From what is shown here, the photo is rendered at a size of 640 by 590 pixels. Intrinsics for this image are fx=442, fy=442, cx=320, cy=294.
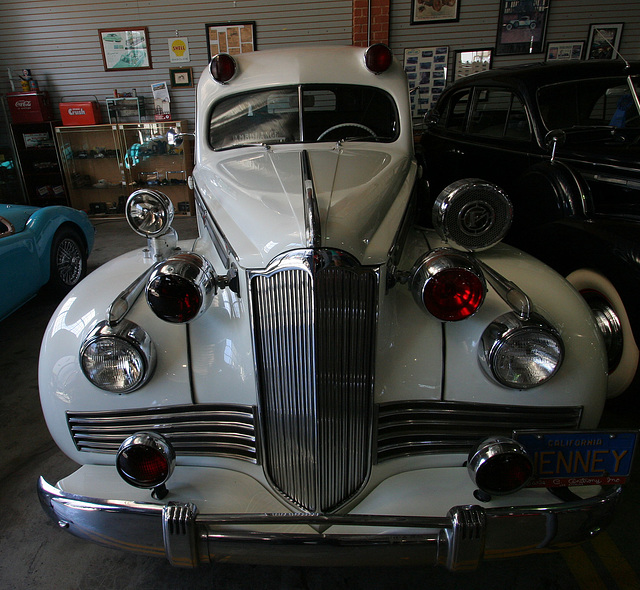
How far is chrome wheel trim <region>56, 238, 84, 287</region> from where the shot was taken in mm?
4230

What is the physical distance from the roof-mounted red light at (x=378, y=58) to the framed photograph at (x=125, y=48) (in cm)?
672

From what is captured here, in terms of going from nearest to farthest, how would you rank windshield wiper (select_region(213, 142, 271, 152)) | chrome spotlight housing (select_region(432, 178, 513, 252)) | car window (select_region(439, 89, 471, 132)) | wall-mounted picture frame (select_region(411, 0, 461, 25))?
chrome spotlight housing (select_region(432, 178, 513, 252)), windshield wiper (select_region(213, 142, 271, 152)), car window (select_region(439, 89, 471, 132)), wall-mounted picture frame (select_region(411, 0, 461, 25))

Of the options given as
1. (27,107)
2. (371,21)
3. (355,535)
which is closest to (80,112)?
(27,107)

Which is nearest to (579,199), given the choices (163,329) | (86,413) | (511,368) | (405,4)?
(511,368)

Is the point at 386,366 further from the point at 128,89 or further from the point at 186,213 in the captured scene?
the point at 128,89

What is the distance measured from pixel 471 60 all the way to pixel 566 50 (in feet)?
5.06

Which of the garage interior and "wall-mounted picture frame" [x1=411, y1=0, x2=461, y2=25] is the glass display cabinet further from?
"wall-mounted picture frame" [x1=411, y1=0, x2=461, y2=25]

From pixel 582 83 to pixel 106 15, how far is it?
8030mm

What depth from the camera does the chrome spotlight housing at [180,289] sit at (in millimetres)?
1411

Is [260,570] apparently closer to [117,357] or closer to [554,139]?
[117,357]

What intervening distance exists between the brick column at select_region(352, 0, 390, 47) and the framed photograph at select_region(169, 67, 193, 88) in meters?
3.01

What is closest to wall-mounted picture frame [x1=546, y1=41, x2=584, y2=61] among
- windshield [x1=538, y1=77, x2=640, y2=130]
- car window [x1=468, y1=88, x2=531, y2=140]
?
car window [x1=468, y1=88, x2=531, y2=140]

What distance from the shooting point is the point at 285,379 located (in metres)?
1.44

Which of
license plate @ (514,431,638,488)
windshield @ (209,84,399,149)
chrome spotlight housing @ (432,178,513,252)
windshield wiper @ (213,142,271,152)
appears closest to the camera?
license plate @ (514,431,638,488)
